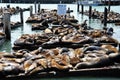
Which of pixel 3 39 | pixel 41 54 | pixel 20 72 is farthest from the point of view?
pixel 3 39

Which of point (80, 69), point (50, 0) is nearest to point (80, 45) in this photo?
point (80, 69)

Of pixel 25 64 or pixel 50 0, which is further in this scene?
pixel 50 0

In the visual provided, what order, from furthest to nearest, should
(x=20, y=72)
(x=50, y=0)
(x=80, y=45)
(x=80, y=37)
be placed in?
1. (x=50, y=0)
2. (x=80, y=37)
3. (x=80, y=45)
4. (x=20, y=72)

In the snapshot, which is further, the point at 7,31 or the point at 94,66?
the point at 7,31

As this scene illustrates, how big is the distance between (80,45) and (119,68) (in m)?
4.28

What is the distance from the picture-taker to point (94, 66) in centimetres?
1088

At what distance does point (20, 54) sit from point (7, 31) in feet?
21.5

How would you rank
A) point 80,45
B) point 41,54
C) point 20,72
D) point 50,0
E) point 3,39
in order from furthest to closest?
point 50,0 → point 3,39 → point 80,45 → point 41,54 → point 20,72

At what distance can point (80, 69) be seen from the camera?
10719 millimetres

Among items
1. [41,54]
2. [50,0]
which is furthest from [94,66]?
[50,0]

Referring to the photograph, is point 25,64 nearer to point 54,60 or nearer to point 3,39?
point 54,60

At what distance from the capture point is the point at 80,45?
1480 cm

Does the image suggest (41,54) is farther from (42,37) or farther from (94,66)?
(42,37)

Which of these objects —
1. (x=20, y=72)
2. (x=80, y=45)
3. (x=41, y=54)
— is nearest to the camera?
(x=20, y=72)
